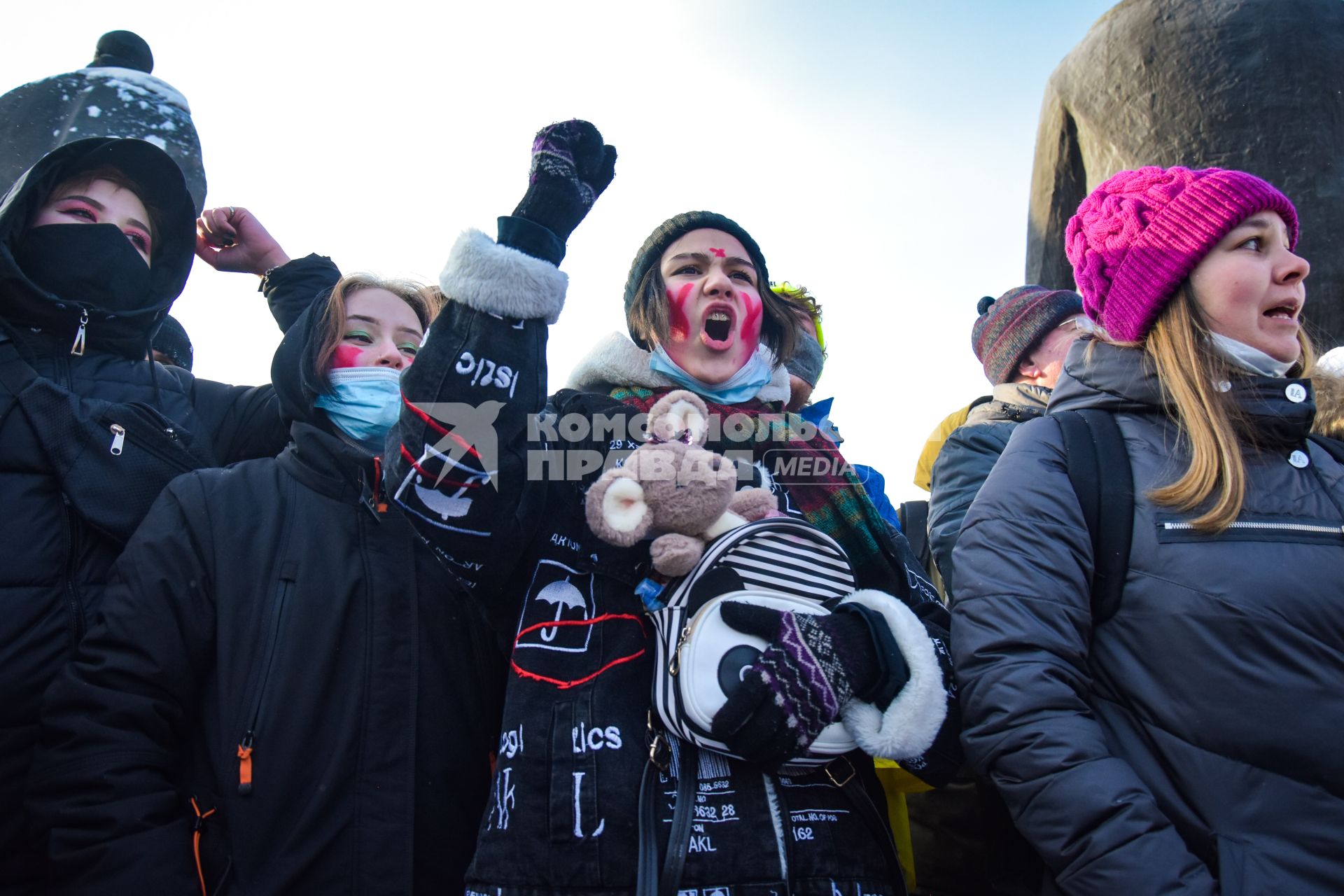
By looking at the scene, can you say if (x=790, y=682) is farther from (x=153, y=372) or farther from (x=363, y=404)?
(x=153, y=372)

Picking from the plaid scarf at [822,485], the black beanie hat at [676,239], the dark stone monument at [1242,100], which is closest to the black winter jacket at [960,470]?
the plaid scarf at [822,485]

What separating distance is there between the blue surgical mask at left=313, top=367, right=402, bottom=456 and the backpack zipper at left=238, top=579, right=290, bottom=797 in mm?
581

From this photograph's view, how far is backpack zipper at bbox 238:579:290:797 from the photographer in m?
1.75

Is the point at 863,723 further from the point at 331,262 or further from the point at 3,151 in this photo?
the point at 3,151

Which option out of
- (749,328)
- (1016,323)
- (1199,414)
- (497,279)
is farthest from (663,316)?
(1016,323)

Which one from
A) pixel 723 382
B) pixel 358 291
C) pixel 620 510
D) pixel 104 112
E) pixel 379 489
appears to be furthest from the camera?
pixel 104 112

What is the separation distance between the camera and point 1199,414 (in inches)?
72.3

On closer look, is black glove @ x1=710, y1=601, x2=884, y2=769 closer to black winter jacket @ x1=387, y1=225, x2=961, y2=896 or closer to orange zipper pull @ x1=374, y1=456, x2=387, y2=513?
black winter jacket @ x1=387, y1=225, x2=961, y2=896

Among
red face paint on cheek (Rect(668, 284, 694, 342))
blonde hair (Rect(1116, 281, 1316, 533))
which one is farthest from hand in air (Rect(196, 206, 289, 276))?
blonde hair (Rect(1116, 281, 1316, 533))

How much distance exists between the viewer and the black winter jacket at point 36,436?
175 cm

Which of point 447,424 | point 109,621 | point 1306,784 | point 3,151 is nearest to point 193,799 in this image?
point 109,621

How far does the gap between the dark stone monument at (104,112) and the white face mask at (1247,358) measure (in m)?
3.75

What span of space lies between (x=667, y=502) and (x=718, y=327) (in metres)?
1.00

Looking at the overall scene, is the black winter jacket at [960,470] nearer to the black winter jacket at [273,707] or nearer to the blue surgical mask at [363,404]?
the black winter jacket at [273,707]
